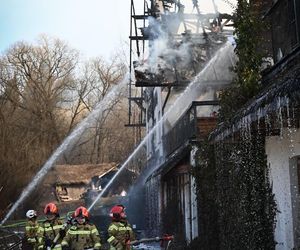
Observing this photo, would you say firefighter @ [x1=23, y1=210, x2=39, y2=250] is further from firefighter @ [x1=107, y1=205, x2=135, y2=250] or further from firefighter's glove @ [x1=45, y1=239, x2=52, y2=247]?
firefighter @ [x1=107, y1=205, x2=135, y2=250]

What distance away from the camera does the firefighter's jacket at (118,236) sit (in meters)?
8.90

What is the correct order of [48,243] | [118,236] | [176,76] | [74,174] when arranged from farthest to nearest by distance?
[74,174], [176,76], [48,243], [118,236]

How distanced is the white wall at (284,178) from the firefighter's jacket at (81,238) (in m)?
3.39

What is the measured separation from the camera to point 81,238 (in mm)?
9008

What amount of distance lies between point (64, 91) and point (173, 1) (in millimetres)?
32581

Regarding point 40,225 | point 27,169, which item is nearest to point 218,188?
point 40,225

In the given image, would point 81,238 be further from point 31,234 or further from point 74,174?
point 74,174

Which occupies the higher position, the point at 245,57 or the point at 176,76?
the point at 176,76

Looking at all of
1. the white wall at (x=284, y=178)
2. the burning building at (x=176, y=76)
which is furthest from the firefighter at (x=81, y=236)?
the burning building at (x=176, y=76)

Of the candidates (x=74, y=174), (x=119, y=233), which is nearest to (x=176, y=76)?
(x=119, y=233)

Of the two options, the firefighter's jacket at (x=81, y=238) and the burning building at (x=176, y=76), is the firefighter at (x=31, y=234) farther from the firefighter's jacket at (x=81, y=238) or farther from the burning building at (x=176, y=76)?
the burning building at (x=176, y=76)

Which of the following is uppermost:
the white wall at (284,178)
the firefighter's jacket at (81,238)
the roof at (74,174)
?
the roof at (74,174)

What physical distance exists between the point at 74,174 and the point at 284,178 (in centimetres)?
4006

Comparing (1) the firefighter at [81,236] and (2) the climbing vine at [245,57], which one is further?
(2) the climbing vine at [245,57]
